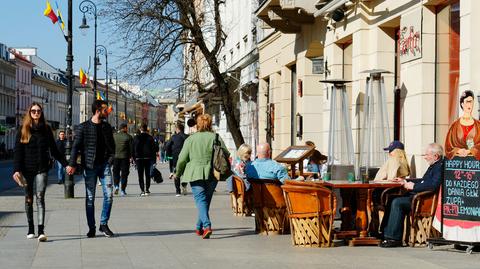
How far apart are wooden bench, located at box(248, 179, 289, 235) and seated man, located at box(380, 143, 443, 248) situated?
6.12ft

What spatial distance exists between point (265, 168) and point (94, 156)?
246cm

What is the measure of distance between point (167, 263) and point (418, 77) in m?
7.20

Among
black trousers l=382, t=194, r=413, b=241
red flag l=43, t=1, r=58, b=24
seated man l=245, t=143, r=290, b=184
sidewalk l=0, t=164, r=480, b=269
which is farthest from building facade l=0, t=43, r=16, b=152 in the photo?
black trousers l=382, t=194, r=413, b=241

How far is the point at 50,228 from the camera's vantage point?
14.7 metres

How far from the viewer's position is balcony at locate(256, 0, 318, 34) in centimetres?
2338

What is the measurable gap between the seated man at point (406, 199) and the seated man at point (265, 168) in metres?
1.91

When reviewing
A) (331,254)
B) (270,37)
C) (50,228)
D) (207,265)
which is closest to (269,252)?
(331,254)

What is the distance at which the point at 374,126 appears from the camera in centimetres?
1725

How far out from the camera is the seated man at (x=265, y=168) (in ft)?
45.4

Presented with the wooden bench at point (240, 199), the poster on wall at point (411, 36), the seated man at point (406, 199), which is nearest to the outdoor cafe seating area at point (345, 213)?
the seated man at point (406, 199)

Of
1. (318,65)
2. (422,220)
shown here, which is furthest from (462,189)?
(318,65)

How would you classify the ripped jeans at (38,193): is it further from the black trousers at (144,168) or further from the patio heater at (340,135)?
the black trousers at (144,168)

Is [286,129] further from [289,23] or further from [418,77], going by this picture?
[418,77]

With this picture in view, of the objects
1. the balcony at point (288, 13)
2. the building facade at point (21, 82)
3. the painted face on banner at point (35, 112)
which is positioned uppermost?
the building facade at point (21, 82)
